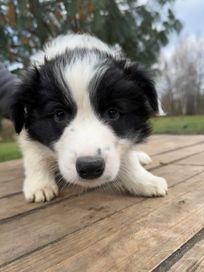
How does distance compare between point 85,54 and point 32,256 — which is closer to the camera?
point 32,256

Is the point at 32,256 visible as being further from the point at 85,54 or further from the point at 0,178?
the point at 0,178

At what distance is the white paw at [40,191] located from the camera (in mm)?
2275

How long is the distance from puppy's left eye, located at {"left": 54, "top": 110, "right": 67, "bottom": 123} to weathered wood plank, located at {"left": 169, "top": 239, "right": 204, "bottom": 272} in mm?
883

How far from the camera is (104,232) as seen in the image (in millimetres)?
1715

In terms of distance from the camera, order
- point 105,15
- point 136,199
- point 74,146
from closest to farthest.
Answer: point 74,146, point 136,199, point 105,15

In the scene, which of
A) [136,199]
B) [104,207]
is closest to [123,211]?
[104,207]

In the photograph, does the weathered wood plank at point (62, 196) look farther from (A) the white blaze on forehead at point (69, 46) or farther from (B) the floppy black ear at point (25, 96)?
(A) the white blaze on forehead at point (69, 46)

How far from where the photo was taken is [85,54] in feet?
7.65

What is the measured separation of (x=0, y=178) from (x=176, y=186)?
1.13m

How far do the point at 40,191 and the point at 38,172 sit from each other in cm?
15

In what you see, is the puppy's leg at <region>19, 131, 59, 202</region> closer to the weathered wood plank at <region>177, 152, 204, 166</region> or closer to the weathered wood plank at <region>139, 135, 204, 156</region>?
the weathered wood plank at <region>177, 152, 204, 166</region>

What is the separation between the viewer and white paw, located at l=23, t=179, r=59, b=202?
89.6 inches

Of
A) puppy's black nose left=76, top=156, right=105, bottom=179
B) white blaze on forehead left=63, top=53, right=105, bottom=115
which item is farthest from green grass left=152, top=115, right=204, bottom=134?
puppy's black nose left=76, top=156, right=105, bottom=179

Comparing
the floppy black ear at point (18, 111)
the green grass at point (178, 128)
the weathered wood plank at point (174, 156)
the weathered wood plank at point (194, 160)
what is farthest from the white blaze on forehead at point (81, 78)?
the weathered wood plank at point (194, 160)
